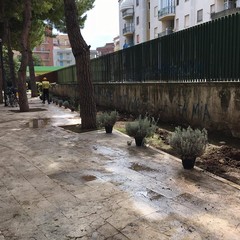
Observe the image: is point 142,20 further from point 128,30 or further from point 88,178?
point 88,178

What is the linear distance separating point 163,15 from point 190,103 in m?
35.1

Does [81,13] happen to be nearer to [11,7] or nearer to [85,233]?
[11,7]

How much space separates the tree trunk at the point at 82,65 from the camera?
1048cm

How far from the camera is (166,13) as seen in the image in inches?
1672

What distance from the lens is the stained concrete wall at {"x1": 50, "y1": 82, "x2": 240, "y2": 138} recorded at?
336 inches

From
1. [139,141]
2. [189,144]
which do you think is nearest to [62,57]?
[139,141]

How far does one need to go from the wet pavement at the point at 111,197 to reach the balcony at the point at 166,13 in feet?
121

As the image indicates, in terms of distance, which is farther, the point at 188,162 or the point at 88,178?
the point at 188,162

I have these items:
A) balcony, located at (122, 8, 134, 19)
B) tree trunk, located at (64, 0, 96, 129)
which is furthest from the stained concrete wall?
balcony, located at (122, 8, 134, 19)

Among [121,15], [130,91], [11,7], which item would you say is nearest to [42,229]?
[130,91]

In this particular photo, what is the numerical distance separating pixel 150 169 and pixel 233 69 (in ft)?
13.1

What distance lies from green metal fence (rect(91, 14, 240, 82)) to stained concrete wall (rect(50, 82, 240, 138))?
34cm

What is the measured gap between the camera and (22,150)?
7.91 metres

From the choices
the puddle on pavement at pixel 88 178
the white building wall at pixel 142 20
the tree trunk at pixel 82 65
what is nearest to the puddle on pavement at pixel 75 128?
the tree trunk at pixel 82 65
